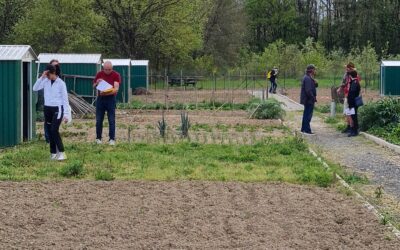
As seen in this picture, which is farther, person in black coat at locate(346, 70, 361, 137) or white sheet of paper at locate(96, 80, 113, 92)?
person in black coat at locate(346, 70, 361, 137)

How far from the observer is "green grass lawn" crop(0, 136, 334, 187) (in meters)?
10.4

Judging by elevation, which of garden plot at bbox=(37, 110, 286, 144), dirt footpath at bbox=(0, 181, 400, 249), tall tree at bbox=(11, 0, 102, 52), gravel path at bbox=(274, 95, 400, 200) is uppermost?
tall tree at bbox=(11, 0, 102, 52)

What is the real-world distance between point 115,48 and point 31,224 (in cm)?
4658

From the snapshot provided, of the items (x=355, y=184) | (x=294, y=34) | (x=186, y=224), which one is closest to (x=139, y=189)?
(x=186, y=224)

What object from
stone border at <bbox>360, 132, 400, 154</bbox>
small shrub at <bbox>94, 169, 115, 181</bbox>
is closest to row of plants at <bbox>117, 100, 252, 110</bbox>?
stone border at <bbox>360, 132, 400, 154</bbox>

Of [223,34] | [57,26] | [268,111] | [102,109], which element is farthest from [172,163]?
[223,34]

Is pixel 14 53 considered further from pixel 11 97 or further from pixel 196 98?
pixel 196 98

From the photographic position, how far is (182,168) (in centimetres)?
1116

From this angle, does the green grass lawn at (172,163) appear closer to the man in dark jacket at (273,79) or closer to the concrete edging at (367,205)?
the concrete edging at (367,205)

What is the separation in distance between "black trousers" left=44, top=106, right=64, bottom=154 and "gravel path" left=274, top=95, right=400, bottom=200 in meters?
5.13

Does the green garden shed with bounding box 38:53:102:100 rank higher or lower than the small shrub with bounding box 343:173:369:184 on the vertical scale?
higher

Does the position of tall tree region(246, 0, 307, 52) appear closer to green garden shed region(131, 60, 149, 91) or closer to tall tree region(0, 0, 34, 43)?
tall tree region(0, 0, 34, 43)

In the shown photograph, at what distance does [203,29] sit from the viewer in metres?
65.0

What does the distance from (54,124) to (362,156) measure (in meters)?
6.03
